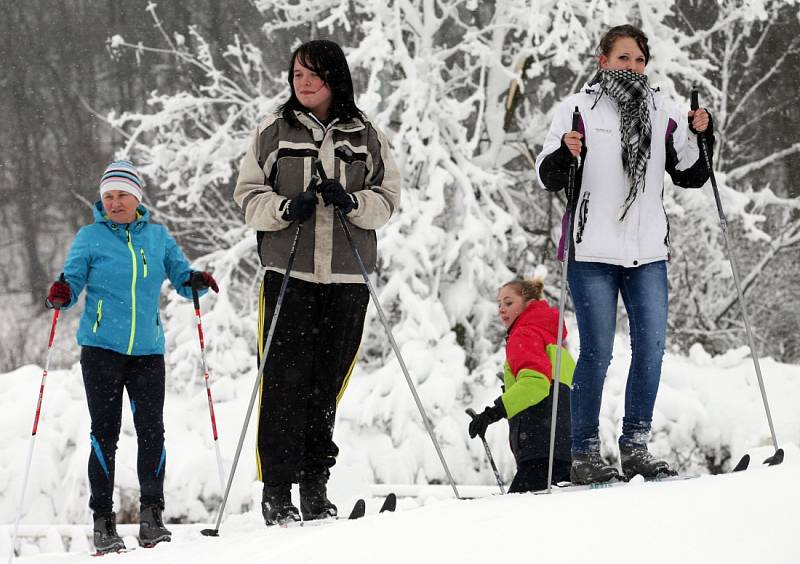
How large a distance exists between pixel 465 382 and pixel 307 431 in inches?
187

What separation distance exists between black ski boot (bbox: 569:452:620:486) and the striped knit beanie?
7.05 ft

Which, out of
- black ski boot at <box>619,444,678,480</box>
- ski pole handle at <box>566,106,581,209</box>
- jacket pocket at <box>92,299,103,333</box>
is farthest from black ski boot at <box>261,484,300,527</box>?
ski pole handle at <box>566,106,581,209</box>

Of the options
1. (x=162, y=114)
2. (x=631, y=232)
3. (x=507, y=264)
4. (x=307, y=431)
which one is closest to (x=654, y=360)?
(x=631, y=232)

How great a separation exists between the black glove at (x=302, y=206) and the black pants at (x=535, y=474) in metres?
1.39

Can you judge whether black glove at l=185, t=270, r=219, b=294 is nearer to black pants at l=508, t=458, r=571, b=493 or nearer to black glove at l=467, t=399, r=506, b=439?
black glove at l=467, t=399, r=506, b=439

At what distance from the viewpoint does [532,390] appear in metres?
3.83

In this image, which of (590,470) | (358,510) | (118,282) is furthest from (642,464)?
(118,282)

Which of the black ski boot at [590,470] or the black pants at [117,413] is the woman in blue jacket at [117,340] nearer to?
the black pants at [117,413]

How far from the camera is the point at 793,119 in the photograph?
1320 cm

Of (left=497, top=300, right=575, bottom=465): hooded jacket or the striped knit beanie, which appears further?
the striped knit beanie

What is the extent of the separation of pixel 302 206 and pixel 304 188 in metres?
0.21

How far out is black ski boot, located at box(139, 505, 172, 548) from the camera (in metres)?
3.84

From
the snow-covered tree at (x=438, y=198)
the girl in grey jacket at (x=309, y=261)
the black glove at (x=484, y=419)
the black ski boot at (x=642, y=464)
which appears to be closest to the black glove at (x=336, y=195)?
the girl in grey jacket at (x=309, y=261)

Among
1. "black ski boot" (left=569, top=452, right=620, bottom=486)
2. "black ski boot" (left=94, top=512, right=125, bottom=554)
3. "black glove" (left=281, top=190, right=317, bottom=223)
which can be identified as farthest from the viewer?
"black ski boot" (left=94, top=512, right=125, bottom=554)
